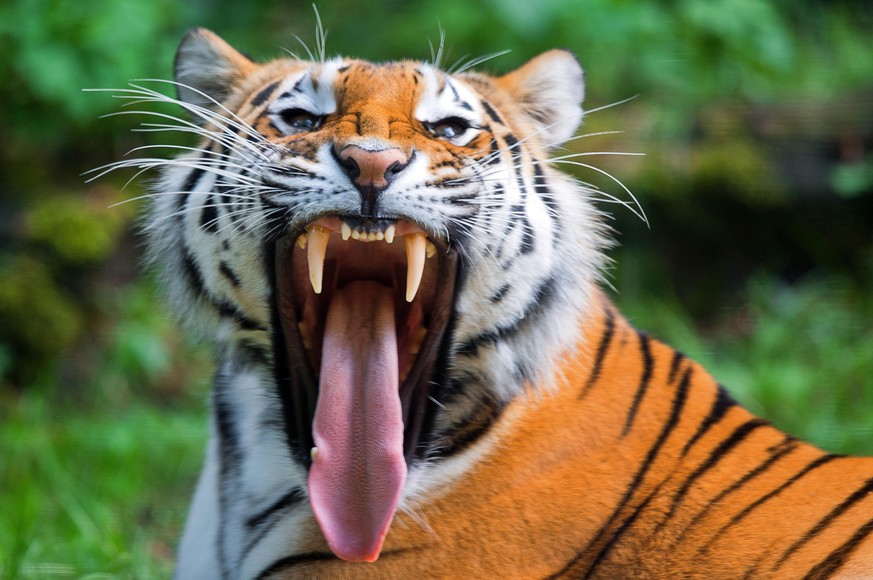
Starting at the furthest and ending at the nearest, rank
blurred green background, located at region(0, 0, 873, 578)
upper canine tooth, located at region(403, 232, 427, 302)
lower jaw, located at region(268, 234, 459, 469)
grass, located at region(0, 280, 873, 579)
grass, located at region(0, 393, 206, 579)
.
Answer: blurred green background, located at region(0, 0, 873, 578) < grass, located at region(0, 280, 873, 579) < grass, located at region(0, 393, 206, 579) < lower jaw, located at region(268, 234, 459, 469) < upper canine tooth, located at region(403, 232, 427, 302)

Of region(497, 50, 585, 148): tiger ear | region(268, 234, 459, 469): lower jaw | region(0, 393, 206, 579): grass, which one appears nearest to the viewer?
region(268, 234, 459, 469): lower jaw

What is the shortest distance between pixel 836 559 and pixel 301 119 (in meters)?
1.28

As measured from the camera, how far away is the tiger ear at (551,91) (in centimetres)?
231

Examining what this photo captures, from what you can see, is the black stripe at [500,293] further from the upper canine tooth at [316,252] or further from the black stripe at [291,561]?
the black stripe at [291,561]

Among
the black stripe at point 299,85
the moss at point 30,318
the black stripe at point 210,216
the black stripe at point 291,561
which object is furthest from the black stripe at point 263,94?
the moss at point 30,318

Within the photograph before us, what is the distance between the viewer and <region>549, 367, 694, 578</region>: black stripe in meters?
1.85

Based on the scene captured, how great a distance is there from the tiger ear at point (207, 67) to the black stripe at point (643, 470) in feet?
3.94

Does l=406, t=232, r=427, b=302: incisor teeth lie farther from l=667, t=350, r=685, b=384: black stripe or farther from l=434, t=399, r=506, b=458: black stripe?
l=667, t=350, r=685, b=384: black stripe

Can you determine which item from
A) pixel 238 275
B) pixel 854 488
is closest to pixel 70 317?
pixel 238 275

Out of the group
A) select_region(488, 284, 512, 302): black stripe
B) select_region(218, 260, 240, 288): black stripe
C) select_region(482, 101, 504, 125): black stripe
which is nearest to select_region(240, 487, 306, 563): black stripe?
select_region(218, 260, 240, 288): black stripe

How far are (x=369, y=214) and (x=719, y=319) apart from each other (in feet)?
12.0

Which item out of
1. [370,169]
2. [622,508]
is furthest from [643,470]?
[370,169]

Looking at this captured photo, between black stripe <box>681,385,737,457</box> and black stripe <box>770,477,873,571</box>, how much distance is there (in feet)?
0.92

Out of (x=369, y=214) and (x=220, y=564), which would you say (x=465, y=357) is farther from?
(x=220, y=564)
